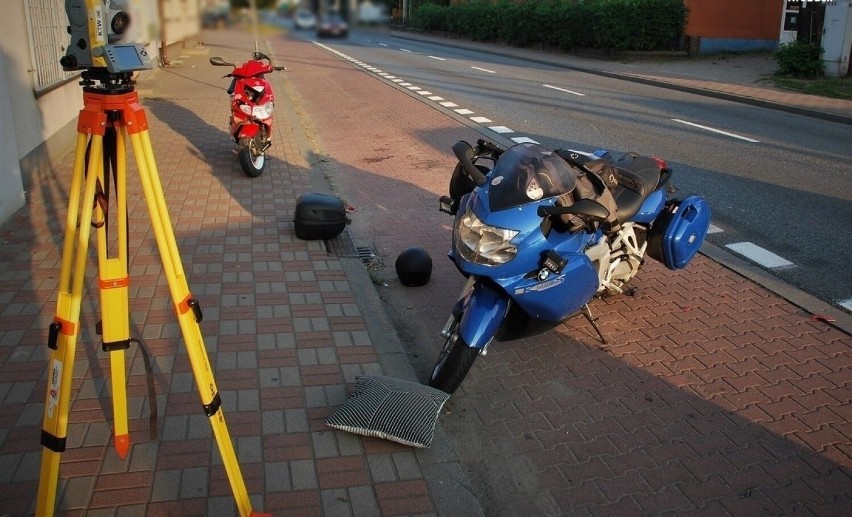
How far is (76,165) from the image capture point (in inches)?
116

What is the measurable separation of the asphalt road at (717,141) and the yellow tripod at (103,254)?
810 millimetres

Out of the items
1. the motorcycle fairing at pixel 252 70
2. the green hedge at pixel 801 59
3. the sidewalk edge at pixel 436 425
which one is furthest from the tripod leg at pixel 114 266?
the green hedge at pixel 801 59

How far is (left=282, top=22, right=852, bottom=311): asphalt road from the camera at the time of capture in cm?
744

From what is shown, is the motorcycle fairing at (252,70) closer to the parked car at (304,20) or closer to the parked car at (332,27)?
the parked car at (332,27)

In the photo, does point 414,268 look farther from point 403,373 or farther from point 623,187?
point 623,187

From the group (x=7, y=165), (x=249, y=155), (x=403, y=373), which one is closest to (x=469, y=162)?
(x=403, y=373)

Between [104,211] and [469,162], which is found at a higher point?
[104,211]

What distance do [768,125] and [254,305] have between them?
42.4 ft

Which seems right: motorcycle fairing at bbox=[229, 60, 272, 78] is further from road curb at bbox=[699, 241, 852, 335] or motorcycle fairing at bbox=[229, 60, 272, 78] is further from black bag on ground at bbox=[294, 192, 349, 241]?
road curb at bbox=[699, 241, 852, 335]

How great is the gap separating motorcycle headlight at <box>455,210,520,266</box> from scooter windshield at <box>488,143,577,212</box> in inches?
5.1

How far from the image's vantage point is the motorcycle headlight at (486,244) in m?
4.16

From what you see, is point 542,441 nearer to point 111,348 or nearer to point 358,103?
point 111,348

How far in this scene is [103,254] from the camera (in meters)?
3.15

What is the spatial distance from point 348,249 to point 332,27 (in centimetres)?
439
